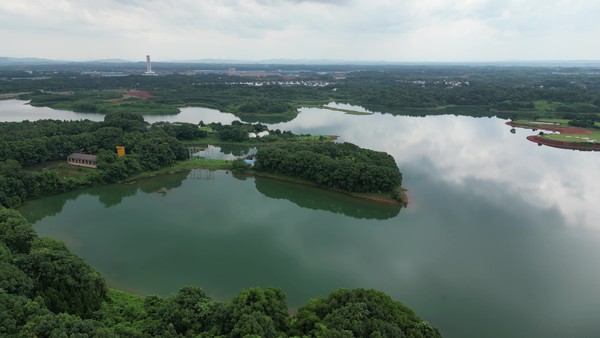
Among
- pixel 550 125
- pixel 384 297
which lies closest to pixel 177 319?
pixel 384 297

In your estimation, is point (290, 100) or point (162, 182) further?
point (290, 100)

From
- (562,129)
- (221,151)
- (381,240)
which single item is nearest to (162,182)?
(221,151)

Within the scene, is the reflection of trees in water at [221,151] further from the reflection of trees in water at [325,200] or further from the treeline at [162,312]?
the treeline at [162,312]

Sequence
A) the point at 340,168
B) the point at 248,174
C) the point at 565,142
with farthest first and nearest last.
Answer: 1. the point at 565,142
2. the point at 248,174
3. the point at 340,168

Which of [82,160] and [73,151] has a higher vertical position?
[73,151]

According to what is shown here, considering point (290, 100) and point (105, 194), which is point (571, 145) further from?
point (290, 100)

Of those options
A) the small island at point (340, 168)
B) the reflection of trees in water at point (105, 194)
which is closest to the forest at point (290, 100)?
the small island at point (340, 168)

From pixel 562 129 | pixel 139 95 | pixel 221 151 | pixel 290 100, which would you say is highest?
pixel 139 95

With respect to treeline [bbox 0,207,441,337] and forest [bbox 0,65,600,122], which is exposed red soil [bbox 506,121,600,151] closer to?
forest [bbox 0,65,600,122]
